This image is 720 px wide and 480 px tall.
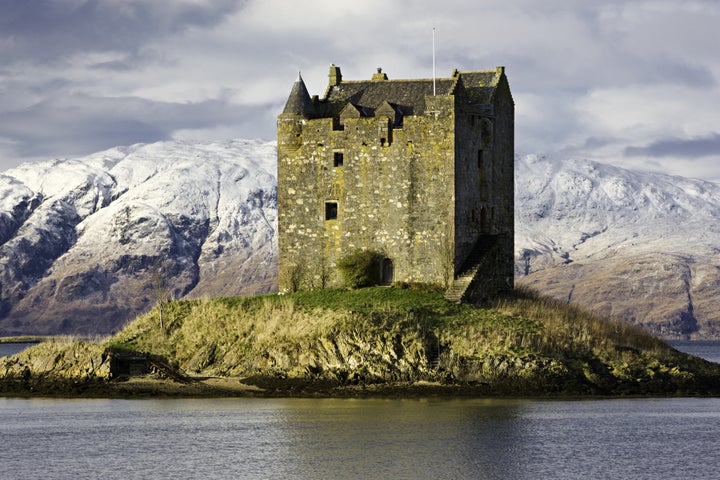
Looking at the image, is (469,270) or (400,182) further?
(400,182)

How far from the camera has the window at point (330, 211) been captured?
2899 inches

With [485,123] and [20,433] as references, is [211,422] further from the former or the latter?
[485,123]

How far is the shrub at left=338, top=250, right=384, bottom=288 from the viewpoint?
2830 inches

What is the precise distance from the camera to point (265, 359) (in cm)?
6569

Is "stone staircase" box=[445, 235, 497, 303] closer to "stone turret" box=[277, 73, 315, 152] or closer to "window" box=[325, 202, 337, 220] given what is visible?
"window" box=[325, 202, 337, 220]

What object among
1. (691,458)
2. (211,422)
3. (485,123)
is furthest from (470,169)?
(691,458)

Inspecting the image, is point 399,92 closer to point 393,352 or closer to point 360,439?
point 393,352

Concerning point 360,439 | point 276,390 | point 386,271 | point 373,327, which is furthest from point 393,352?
point 360,439

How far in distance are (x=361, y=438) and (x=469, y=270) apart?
840 inches

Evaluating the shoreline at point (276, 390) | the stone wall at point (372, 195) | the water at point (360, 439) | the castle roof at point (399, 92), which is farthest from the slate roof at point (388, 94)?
the water at point (360, 439)

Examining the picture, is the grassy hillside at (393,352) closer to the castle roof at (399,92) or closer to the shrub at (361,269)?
the shrub at (361,269)

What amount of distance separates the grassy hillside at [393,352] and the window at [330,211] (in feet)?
14.9

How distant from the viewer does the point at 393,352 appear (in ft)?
209

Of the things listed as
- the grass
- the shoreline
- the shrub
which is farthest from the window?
the shoreline
